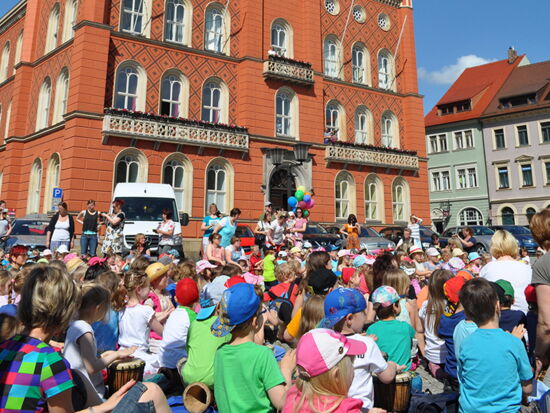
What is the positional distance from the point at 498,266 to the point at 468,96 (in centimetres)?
4185

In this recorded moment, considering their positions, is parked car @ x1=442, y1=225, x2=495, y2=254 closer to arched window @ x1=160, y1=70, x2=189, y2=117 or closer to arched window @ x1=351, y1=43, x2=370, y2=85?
arched window @ x1=351, y1=43, x2=370, y2=85

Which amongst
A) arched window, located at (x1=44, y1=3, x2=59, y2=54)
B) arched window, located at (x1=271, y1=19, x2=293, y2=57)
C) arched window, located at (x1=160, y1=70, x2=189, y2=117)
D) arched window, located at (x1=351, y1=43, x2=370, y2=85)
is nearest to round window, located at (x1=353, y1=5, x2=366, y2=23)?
arched window, located at (x1=351, y1=43, x2=370, y2=85)

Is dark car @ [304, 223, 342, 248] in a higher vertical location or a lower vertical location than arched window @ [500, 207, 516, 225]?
lower

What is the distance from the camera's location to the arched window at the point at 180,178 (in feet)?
67.6

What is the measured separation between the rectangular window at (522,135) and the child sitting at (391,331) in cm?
4027

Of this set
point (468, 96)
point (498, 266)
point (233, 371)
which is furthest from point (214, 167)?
point (468, 96)

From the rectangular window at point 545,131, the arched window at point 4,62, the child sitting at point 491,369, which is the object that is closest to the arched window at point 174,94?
the arched window at point 4,62

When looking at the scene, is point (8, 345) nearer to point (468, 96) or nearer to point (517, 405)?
point (517, 405)

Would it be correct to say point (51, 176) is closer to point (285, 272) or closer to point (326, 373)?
point (285, 272)

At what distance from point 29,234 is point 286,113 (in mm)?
14910

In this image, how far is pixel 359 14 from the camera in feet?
92.1

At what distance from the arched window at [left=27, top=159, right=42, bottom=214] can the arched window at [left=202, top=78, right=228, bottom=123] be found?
8967 mm

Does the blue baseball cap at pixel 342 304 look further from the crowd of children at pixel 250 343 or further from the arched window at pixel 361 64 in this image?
the arched window at pixel 361 64

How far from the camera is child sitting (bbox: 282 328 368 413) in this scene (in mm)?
2342
